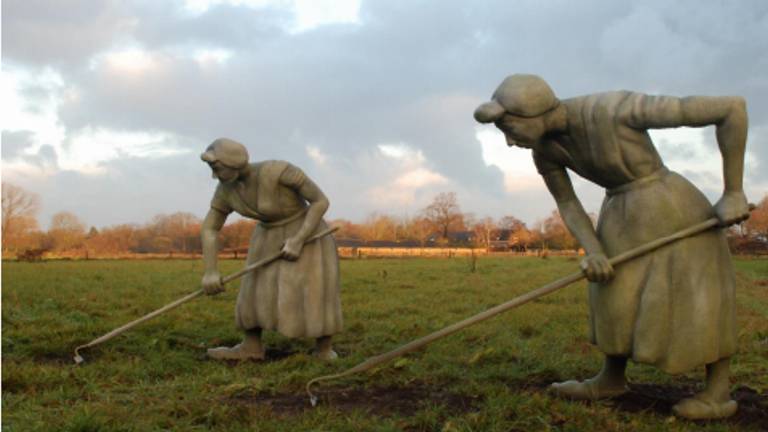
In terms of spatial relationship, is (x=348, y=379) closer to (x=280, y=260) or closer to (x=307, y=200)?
(x=280, y=260)

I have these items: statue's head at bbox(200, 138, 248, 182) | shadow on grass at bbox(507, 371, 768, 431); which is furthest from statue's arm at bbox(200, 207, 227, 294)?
shadow on grass at bbox(507, 371, 768, 431)

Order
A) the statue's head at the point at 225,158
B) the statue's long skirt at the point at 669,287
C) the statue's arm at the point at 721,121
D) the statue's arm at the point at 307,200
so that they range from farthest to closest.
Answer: the statue's arm at the point at 307,200
the statue's head at the point at 225,158
the statue's long skirt at the point at 669,287
the statue's arm at the point at 721,121

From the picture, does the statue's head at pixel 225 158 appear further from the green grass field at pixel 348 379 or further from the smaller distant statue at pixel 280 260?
the green grass field at pixel 348 379

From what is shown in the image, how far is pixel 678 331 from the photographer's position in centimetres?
366

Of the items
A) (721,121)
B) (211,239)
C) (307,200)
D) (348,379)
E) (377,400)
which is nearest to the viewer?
(721,121)

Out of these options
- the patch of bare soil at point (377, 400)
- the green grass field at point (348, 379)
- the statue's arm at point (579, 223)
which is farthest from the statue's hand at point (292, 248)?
the statue's arm at point (579, 223)

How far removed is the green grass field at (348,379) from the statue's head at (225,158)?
62.8 inches

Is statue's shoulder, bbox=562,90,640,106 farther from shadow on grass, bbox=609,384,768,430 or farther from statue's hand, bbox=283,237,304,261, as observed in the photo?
statue's hand, bbox=283,237,304,261

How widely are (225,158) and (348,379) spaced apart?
2.14 metres

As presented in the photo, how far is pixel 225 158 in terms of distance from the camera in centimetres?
561

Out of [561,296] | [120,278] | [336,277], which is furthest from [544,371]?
[120,278]

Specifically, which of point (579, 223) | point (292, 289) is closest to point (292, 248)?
point (292, 289)

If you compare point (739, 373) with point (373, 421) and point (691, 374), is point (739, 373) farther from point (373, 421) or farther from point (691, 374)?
point (373, 421)

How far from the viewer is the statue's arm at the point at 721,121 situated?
11.5 ft
